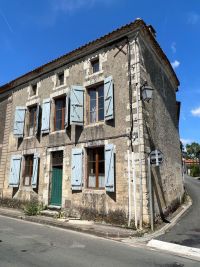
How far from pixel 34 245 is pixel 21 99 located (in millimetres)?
8849

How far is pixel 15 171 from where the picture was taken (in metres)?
11.3

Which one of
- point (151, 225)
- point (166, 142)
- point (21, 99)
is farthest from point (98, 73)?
point (151, 225)

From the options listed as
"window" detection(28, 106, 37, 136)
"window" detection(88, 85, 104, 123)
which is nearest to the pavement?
"window" detection(88, 85, 104, 123)

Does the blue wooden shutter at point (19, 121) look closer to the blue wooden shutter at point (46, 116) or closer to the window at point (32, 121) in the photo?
the window at point (32, 121)

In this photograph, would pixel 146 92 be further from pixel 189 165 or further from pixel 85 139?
pixel 189 165

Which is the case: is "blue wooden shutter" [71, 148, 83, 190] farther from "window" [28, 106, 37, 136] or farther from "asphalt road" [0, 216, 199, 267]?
"window" [28, 106, 37, 136]

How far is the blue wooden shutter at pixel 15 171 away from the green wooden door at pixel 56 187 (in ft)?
6.84

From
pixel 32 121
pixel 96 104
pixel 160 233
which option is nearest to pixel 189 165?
pixel 32 121

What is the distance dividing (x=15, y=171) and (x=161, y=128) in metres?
6.93

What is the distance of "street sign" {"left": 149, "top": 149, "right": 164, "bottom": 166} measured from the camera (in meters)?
7.32

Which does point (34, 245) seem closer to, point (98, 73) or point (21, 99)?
point (98, 73)

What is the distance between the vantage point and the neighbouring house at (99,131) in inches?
314

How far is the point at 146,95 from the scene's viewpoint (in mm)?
7879

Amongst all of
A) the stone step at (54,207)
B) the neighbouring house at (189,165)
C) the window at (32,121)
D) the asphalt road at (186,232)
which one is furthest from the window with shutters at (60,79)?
the neighbouring house at (189,165)
